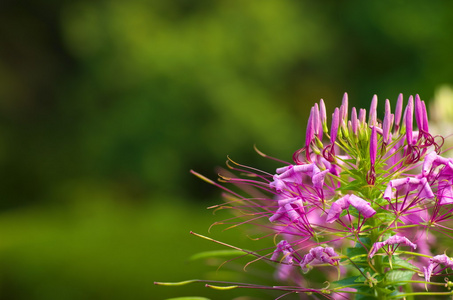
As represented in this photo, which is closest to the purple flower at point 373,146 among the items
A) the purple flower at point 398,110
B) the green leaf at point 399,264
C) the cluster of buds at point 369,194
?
the cluster of buds at point 369,194

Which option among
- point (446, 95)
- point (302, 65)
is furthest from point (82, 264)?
point (302, 65)

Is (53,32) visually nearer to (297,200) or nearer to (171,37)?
(171,37)

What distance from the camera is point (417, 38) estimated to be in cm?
1445

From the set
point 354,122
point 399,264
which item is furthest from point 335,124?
point 399,264

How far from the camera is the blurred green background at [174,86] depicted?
43.3 ft

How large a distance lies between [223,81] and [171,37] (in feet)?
4.43

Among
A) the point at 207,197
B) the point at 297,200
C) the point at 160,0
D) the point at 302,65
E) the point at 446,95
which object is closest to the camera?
the point at 297,200

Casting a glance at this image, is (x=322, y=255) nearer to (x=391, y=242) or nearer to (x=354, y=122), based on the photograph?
(x=391, y=242)

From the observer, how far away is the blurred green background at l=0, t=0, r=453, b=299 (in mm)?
13203

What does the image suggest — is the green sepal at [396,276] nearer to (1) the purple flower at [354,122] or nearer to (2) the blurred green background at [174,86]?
(1) the purple flower at [354,122]

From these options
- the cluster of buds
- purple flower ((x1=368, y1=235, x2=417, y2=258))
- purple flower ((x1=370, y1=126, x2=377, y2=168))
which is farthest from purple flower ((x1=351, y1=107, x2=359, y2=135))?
purple flower ((x1=368, y1=235, x2=417, y2=258))

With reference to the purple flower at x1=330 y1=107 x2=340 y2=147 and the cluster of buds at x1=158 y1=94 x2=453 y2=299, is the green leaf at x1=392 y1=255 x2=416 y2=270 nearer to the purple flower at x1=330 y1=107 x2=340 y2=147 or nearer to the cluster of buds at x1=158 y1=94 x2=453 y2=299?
the cluster of buds at x1=158 y1=94 x2=453 y2=299

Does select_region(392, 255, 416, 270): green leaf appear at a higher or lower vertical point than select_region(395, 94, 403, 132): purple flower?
lower

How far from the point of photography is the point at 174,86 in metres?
13.1
